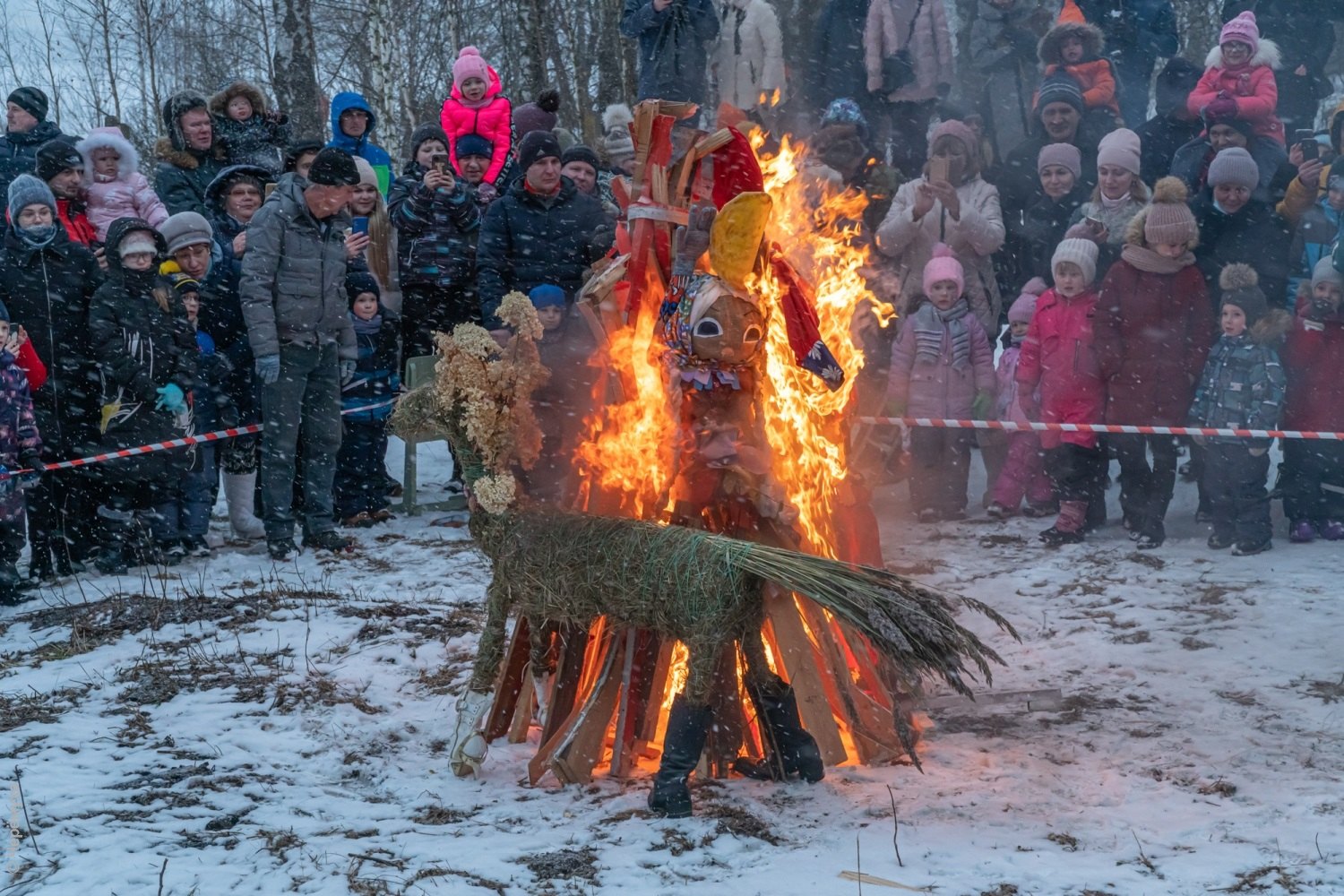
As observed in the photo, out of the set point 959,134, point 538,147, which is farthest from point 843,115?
point 538,147

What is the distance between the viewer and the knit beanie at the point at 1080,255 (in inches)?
352

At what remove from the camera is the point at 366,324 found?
9469mm

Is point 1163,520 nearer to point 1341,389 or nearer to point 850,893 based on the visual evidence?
point 1341,389

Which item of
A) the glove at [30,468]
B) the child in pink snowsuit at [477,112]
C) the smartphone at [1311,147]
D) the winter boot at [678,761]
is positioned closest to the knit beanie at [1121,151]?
the smartphone at [1311,147]

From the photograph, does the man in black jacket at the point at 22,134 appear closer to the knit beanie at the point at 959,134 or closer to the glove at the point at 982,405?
the knit beanie at the point at 959,134

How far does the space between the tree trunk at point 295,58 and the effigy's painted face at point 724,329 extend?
918 centimetres

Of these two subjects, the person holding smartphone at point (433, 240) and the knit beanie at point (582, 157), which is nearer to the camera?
the person holding smartphone at point (433, 240)

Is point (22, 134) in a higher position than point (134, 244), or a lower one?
higher

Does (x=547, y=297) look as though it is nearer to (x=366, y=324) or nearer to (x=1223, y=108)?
(x=366, y=324)

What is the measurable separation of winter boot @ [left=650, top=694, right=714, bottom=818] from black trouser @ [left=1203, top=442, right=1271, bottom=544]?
16.2 ft

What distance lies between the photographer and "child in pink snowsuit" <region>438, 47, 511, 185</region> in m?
10.6

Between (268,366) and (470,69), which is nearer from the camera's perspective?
(268,366)

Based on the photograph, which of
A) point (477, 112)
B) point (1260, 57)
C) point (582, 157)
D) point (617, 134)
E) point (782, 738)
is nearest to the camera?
point (782, 738)

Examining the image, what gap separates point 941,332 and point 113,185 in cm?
601
